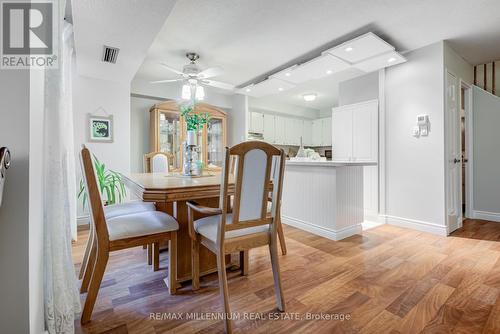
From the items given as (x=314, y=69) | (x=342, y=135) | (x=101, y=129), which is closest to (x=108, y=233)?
(x=101, y=129)

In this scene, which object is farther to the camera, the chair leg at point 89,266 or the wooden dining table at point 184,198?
the chair leg at point 89,266

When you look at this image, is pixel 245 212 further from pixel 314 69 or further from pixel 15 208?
pixel 314 69

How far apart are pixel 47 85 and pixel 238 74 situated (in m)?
3.22

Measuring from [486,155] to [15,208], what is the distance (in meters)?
5.33

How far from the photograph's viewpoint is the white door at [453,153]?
3023 millimetres

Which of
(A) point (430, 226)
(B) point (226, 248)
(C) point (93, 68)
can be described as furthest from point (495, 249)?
(C) point (93, 68)

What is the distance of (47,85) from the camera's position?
116 centimetres

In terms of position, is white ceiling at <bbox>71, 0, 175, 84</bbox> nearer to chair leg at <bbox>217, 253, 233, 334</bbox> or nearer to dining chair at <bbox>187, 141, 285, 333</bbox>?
dining chair at <bbox>187, 141, 285, 333</bbox>

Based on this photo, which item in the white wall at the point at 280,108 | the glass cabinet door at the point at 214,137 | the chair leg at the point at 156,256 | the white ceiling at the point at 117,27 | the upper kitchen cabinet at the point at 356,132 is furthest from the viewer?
the white wall at the point at 280,108

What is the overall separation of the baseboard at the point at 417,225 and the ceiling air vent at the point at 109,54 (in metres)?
4.15

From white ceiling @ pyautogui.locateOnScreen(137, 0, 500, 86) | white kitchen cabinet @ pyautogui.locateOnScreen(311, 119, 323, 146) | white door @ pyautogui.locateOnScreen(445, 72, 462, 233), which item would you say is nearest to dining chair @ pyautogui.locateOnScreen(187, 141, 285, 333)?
white ceiling @ pyautogui.locateOnScreen(137, 0, 500, 86)

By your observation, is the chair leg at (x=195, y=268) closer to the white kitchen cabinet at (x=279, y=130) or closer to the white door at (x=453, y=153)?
the white door at (x=453, y=153)

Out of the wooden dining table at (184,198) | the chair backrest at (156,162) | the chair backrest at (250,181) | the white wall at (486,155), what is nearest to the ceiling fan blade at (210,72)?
the chair backrest at (156,162)

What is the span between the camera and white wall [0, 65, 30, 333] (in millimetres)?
873
